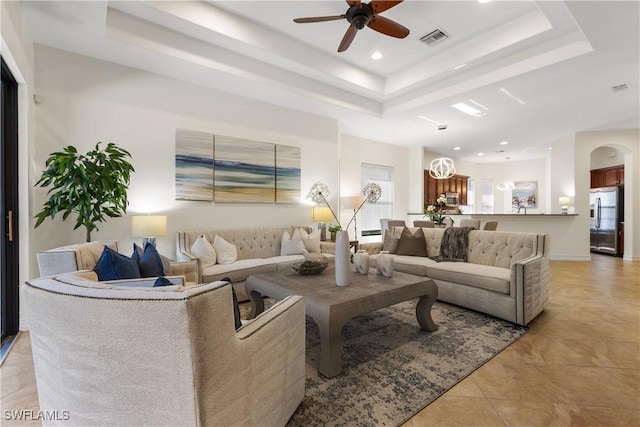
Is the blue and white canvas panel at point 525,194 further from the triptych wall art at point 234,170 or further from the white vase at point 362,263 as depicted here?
the white vase at point 362,263

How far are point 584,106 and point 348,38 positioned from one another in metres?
4.88

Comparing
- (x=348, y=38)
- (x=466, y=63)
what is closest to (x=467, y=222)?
(x=466, y=63)

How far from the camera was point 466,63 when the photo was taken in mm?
3990

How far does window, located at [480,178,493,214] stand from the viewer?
35.3 ft

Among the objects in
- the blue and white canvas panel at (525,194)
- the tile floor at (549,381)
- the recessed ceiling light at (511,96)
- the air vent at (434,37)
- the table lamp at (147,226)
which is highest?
the air vent at (434,37)

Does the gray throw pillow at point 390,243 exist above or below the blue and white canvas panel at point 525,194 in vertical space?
below

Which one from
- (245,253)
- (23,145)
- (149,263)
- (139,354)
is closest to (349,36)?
(149,263)

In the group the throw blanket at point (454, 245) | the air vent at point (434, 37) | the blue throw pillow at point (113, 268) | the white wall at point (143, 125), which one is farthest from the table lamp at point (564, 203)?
the blue throw pillow at point (113, 268)

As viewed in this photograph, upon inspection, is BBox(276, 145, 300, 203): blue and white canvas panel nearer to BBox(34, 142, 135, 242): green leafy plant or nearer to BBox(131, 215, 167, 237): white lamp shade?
BBox(131, 215, 167, 237): white lamp shade

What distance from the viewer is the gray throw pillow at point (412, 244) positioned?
13.9 ft

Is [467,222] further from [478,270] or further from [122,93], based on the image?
[122,93]

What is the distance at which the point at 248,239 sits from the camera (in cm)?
430

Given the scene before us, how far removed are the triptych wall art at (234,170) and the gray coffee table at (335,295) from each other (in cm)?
198

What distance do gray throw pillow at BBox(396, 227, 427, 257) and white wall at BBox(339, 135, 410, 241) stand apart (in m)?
1.97
